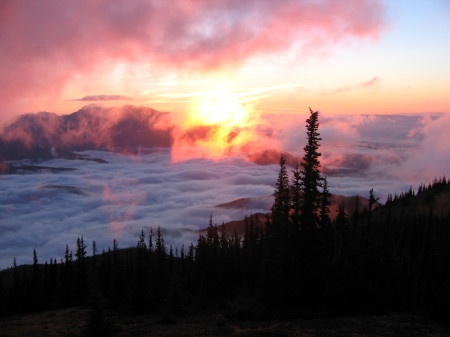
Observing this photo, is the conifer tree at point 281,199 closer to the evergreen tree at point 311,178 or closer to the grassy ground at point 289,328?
the evergreen tree at point 311,178

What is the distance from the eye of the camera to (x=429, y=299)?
36.2 meters

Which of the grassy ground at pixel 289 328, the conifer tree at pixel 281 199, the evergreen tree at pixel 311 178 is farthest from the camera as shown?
the conifer tree at pixel 281 199

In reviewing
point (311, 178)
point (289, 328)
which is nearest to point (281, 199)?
point (311, 178)

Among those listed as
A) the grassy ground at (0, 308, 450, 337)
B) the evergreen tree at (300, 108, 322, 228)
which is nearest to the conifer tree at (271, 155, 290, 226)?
the evergreen tree at (300, 108, 322, 228)

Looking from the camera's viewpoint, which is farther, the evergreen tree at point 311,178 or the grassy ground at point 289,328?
the evergreen tree at point 311,178

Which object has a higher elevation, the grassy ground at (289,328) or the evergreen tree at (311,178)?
the evergreen tree at (311,178)

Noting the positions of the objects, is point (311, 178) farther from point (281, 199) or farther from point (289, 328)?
point (289, 328)

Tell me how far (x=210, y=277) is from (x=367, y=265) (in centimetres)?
3645

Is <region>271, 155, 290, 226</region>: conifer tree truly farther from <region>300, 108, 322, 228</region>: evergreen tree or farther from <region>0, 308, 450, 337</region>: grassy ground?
<region>0, 308, 450, 337</region>: grassy ground

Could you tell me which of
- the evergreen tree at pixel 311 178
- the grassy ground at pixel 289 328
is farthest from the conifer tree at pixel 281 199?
the grassy ground at pixel 289 328

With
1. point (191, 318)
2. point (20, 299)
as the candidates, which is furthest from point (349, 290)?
point (20, 299)

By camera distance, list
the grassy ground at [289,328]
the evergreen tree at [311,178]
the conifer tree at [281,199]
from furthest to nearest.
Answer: the conifer tree at [281,199] < the evergreen tree at [311,178] < the grassy ground at [289,328]

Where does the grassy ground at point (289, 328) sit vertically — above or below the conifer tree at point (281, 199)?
below

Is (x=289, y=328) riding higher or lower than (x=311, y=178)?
lower
